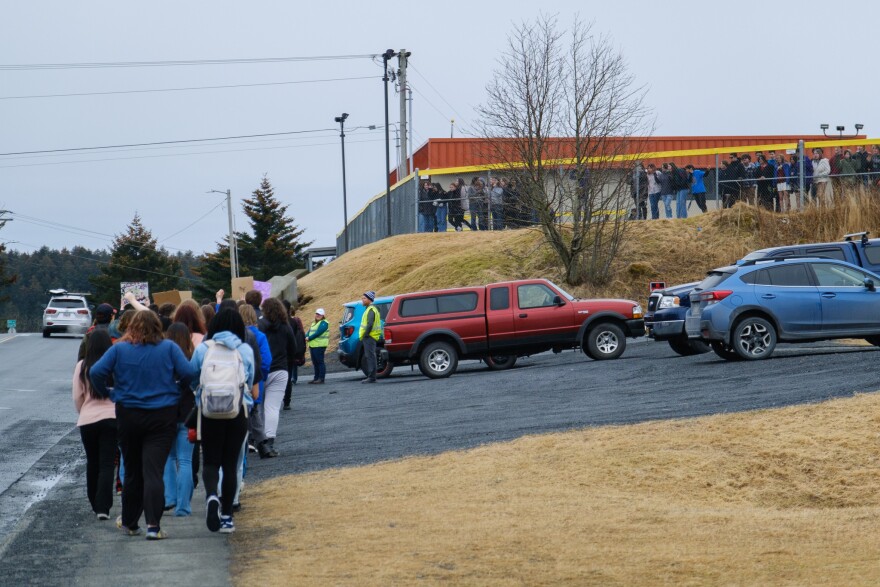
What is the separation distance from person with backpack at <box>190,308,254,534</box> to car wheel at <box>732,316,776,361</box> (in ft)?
38.5

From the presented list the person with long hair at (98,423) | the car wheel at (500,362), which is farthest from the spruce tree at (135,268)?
the person with long hair at (98,423)

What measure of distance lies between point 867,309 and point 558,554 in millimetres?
12813

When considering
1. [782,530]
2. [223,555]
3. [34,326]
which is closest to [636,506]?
[782,530]

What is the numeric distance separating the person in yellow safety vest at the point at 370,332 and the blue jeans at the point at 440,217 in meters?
16.3

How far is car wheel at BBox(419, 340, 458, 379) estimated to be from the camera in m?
23.6

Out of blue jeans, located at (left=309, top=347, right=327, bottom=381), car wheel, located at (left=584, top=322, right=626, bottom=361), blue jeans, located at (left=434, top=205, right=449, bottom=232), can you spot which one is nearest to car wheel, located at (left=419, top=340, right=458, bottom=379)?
blue jeans, located at (left=309, top=347, right=327, bottom=381)

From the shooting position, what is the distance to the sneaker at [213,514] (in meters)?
9.16

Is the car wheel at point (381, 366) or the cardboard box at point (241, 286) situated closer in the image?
the car wheel at point (381, 366)

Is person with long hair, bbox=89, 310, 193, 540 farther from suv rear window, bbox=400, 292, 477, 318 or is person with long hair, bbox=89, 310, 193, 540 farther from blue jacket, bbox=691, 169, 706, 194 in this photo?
blue jacket, bbox=691, 169, 706, 194

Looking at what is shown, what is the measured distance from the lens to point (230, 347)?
915 cm

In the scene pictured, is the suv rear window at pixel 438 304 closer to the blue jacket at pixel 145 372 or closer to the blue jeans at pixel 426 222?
the blue jacket at pixel 145 372

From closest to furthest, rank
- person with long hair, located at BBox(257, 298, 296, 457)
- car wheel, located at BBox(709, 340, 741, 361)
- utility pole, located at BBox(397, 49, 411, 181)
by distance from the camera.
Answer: person with long hair, located at BBox(257, 298, 296, 457) → car wheel, located at BBox(709, 340, 741, 361) → utility pole, located at BBox(397, 49, 411, 181)

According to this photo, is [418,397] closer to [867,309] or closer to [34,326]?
[867,309]

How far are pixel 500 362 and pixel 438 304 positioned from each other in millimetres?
1977
